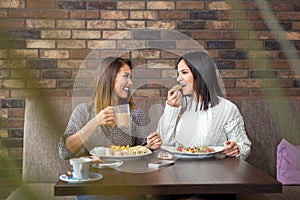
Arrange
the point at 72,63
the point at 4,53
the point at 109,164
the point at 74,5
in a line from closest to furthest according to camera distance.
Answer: the point at 4,53, the point at 72,63, the point at 109,164, the point at 74,5

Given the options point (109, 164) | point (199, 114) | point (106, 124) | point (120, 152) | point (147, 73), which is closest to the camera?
point (109, 164)

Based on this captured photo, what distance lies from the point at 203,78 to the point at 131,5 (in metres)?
0.79

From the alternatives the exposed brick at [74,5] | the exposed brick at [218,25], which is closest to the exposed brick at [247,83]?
the exposed brick at [218,25]

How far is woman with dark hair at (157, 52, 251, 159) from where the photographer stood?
246cm

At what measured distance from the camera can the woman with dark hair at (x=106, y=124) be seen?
2.23 metres

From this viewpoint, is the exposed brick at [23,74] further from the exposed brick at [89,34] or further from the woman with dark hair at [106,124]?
the exposed brick at [89,34]

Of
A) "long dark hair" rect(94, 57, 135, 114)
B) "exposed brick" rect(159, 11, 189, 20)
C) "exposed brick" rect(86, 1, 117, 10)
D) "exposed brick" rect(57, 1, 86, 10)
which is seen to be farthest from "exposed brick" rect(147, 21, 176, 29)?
"long dark hair" rect(94, 57, 135, 114)

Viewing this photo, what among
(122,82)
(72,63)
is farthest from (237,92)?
(72,63)

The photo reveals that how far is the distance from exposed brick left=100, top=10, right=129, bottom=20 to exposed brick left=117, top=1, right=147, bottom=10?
3 cm

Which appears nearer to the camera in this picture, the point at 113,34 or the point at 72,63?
the point at 72,63

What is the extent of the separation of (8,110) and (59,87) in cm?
35

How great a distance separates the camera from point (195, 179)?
5.41 ft

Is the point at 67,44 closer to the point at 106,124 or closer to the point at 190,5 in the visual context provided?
the point at 106,124

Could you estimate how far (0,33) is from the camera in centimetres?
13
